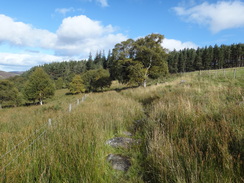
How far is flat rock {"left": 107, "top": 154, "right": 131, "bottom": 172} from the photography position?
8.15ft

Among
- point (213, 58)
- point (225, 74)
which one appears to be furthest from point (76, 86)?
point (213, 58)

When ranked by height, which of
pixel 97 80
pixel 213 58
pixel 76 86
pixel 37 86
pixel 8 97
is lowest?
pixel 8 97

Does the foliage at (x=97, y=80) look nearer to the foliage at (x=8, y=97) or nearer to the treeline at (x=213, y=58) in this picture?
the foliage at (x=8, y=97)

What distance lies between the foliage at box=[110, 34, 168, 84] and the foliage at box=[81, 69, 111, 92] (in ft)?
76.6

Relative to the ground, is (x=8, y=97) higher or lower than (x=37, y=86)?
lower

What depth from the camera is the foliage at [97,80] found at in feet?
153

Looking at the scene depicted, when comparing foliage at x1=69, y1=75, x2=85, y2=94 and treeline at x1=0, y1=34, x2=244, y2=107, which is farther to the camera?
foliage at x1=69, y1=75, x2=85, y2=94

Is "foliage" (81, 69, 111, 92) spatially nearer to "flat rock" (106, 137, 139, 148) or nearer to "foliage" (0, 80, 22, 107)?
"foliage" (0, 80, 22, 107)

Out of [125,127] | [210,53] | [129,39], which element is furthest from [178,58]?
[125,127]

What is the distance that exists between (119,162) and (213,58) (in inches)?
3331

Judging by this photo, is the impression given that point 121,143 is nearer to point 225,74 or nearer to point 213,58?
point 225,74

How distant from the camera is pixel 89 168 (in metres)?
2.17

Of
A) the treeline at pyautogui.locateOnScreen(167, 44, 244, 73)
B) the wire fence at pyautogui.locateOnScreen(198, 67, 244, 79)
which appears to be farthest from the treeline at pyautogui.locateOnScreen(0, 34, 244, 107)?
the wire fence at pyautogui.locateOnScreen(198, 67, 244, 79)

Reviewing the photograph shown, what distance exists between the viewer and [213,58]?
68750mm
